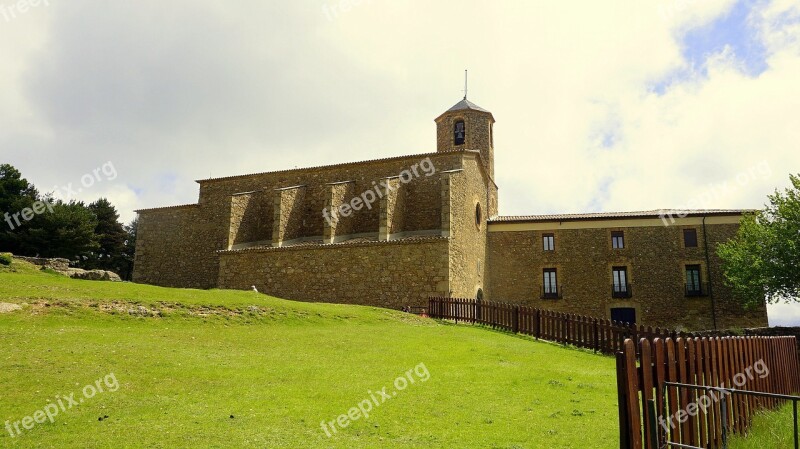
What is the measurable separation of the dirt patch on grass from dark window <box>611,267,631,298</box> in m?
26.1

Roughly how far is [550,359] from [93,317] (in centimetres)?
1185

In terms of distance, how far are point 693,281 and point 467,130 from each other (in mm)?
15748

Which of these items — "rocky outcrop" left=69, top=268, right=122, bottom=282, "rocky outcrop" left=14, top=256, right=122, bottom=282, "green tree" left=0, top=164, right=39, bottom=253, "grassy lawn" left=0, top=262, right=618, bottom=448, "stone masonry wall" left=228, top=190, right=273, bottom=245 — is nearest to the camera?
"grassy lawn" left=0, top=262, right=618, bottom=448

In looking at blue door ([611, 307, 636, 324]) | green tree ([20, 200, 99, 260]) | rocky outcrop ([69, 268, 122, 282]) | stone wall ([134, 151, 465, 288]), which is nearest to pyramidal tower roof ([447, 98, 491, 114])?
stone wall ([134, 151, 465, 288])

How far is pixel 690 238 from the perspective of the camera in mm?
27234

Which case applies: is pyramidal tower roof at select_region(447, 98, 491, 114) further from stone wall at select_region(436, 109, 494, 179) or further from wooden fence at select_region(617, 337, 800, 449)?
wooden fence at select_region(617, 337, 800, 449)

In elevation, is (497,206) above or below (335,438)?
above

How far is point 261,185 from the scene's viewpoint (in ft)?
100

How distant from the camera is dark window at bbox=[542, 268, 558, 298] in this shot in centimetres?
2797

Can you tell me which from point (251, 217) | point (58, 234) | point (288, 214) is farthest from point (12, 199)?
point (288, 214)

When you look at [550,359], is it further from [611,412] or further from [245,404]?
[245,404]

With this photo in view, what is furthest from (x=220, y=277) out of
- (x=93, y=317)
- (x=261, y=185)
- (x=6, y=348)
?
(x=6, y=348)

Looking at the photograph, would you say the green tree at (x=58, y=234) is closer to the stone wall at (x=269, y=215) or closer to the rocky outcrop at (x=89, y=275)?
the stone wall at (x=269, y=215)

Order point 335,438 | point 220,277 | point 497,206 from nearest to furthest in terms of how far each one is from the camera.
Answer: point 335,438, point 220,277, point 497,206
